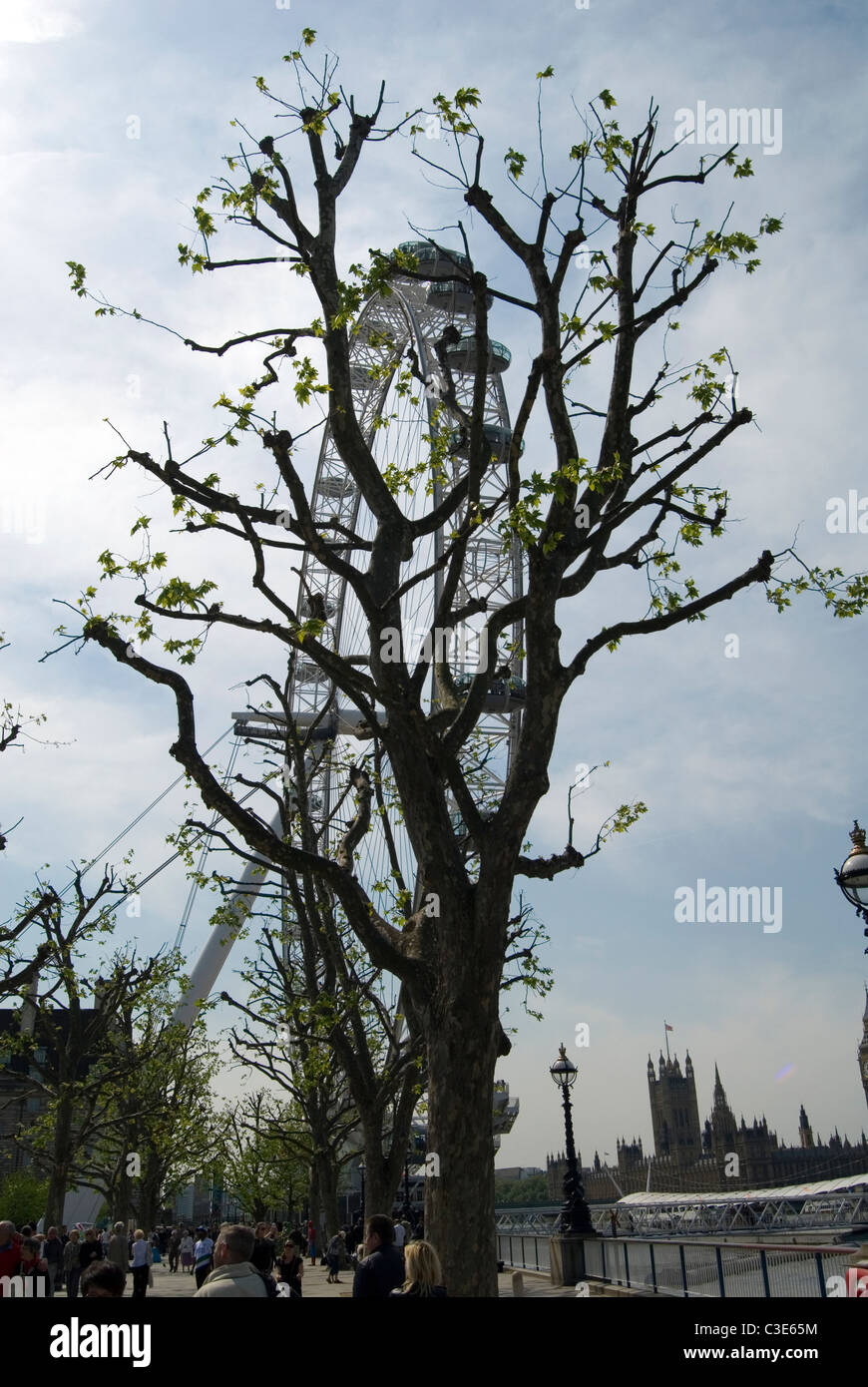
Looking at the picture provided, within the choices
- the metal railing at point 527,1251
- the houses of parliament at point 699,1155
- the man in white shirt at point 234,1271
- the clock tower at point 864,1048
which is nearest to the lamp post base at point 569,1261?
the metal railing at point 527,1251

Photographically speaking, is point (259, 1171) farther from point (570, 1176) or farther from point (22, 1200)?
point (570, 1176)

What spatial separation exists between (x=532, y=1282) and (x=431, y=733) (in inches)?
801

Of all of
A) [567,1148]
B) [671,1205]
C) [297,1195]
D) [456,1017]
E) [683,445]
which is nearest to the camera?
[456,1017]

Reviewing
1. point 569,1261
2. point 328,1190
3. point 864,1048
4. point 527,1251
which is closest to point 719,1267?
point 569,1261

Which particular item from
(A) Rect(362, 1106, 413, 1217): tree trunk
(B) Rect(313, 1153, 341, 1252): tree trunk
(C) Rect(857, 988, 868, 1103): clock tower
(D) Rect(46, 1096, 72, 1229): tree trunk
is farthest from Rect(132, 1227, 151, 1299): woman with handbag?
(C) Rect(857, 988, 868, 1103): clock tower

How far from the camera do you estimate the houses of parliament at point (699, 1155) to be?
108375mm

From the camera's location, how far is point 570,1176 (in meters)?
24.3

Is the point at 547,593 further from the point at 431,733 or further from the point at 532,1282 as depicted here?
the point at 532,1282

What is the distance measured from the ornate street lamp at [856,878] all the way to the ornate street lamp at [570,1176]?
15233 millimetres

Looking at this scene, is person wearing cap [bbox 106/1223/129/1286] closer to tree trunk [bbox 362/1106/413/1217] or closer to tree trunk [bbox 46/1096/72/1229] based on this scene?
tree trunk [bbox 46/1096/72/1229]

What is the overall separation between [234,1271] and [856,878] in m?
5.66

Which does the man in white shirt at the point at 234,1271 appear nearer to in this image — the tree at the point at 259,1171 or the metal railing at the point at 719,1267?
the metal railing at the point at 719,1267

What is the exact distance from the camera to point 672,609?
1094 centimetres
